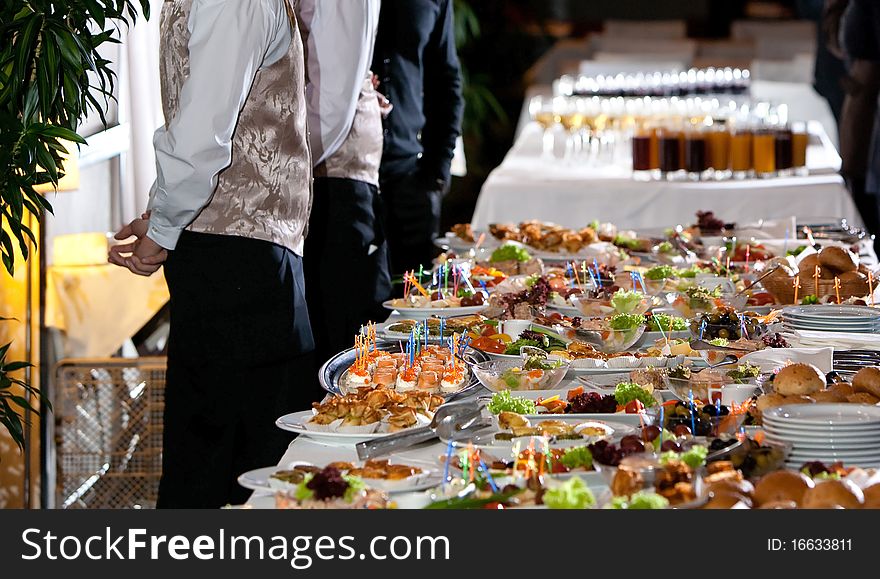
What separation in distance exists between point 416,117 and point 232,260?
1.91 metres

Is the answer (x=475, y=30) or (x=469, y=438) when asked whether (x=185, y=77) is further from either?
(x=475, y=30)

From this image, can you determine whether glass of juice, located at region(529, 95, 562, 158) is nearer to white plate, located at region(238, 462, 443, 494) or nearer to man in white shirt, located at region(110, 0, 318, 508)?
man in white shirt, located at region(110, 0, 318, 508)

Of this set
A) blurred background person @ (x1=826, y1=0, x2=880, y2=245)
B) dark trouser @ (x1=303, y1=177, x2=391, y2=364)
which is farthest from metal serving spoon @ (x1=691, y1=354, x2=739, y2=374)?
blurred background person @ (x1=826, y1=0, x2=880, y2=245)

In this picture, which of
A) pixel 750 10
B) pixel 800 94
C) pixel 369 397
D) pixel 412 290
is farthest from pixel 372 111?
pixel 750 10

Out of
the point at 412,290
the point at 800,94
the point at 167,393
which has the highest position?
the point at 800,94

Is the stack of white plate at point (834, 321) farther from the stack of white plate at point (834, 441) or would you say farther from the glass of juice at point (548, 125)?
the glass of juice at point (548, 125)

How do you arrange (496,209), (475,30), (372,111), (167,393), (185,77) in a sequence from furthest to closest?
(475,30)
(496,209)
(372,111)
(167,393)
(185,77)

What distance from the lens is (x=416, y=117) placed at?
4332 millimetres

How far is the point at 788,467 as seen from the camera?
1624mm

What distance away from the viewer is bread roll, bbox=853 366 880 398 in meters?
1.87

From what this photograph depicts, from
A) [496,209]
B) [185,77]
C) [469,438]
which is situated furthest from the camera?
[496,209]

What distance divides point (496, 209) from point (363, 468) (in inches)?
125

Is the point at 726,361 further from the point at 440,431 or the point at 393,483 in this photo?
the point at 393,483

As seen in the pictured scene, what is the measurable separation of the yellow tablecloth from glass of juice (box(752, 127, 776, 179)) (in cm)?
221
